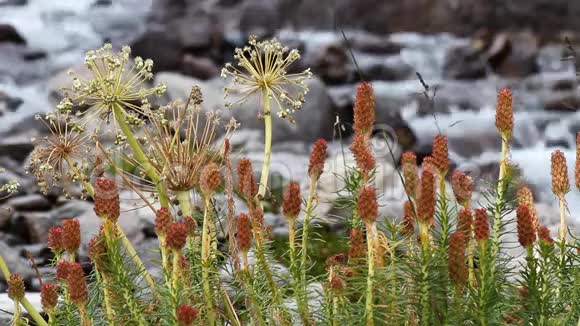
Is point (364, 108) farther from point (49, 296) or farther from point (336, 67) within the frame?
point (336, 67)

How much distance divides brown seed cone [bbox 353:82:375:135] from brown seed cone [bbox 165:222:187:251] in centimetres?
63

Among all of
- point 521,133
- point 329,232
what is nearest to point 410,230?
point 329,232

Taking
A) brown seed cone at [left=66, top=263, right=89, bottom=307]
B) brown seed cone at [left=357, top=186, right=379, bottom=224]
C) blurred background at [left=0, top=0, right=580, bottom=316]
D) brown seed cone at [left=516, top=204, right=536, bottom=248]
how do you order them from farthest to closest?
1. blurred background at [left=0, top=0, right=580, bottom=316]
2. brown seed cone at [left=516, top=204, right=536, bottom=248]
3. brown seed cone at [left=66, top=263, right=89, bottom=307]
4. brown seed cone at [left=357, top=186, right=379, bottom=224]

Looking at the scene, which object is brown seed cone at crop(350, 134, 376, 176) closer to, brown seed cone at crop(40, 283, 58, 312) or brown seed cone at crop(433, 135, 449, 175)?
brown seed cone at crop(433, 135, 449, 175)

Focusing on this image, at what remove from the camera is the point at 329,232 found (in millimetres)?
8727

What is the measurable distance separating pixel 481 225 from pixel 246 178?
674mm

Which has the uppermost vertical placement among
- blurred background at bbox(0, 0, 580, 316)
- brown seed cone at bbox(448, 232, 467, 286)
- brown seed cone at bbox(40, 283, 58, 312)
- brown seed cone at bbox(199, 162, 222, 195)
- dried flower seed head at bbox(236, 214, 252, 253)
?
blurred background at bbox(0, 0, 580, 316)

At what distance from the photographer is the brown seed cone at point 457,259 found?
225 cm

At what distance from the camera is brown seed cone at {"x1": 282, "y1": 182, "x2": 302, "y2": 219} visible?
257 cm

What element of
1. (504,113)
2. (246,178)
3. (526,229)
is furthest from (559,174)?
(246,178)

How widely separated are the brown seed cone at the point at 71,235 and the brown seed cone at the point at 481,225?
1.02m

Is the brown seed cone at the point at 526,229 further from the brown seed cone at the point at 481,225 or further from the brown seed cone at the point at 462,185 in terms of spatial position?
the brown seed cone at the point at 462,185

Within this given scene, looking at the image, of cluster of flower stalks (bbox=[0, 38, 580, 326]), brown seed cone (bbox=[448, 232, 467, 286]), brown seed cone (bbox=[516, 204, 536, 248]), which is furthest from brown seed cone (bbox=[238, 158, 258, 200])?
brown seed cone (bbox=[516, 204, 536, 248])

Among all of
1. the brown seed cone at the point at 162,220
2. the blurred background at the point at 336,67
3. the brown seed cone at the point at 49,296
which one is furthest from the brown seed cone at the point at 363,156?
the blurred background at the point at 336,67
